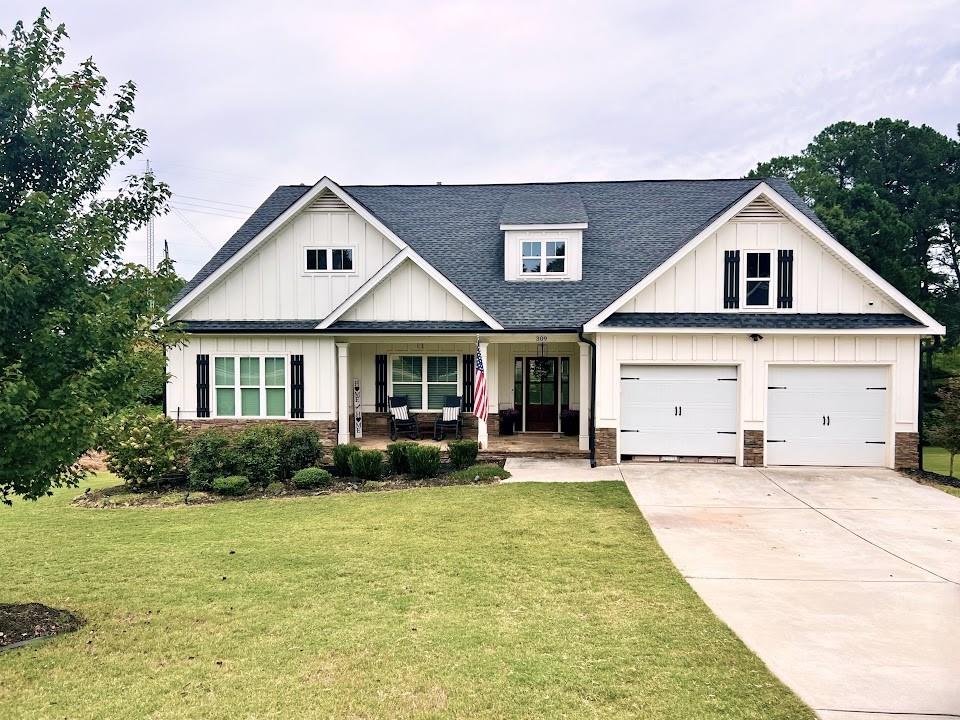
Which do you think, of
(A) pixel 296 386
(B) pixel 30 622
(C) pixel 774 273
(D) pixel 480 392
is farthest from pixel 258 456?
(C) pixel 774 273

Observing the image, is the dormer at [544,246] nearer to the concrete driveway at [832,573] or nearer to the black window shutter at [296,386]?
the black window shutter at [296,386]

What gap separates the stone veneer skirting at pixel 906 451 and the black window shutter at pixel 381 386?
13.2 metres

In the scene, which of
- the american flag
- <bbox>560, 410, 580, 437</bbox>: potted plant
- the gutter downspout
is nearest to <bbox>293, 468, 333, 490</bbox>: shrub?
the american flag

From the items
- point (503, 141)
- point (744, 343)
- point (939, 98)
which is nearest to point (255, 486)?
point (744, 343)

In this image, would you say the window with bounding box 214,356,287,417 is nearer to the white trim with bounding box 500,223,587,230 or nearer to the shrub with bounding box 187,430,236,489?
the shrub with bounding box 187,430,236,489

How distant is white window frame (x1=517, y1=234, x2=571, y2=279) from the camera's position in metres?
17.1

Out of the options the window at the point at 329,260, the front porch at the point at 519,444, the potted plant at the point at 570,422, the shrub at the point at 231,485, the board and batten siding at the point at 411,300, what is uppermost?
the window at the point at 329,260

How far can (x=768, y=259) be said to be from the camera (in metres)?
14.1

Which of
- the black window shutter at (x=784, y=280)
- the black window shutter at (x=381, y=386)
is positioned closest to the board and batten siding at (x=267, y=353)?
the black window shutter at (x=381, y=386)

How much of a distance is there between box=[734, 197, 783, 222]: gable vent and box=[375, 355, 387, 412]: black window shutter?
10.4 metres

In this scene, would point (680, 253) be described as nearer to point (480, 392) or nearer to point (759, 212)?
point (759, 212)

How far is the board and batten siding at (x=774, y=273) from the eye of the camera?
13836 mm

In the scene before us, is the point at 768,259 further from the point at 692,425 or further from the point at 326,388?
the point at 326,388

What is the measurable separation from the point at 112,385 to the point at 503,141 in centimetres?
2894
